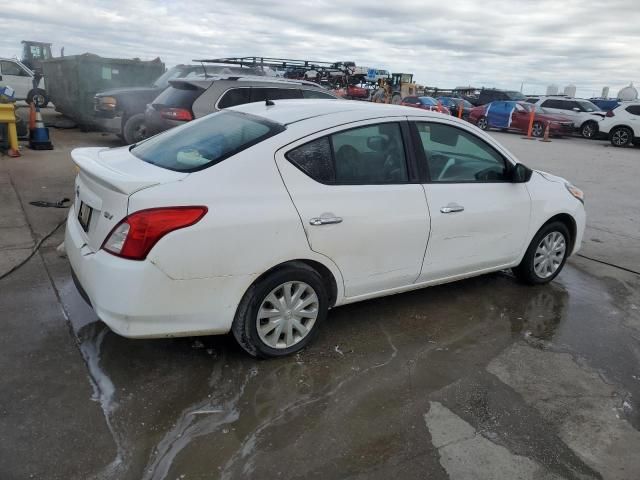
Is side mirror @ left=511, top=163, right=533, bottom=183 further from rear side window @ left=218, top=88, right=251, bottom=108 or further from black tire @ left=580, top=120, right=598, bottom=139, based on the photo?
black tire @ left=580, top=120, right=598, bottom=139

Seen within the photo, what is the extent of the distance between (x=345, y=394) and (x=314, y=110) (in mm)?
1844

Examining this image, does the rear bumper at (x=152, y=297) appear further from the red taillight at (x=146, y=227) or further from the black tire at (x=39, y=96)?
the black tire at (x=39, y=96)

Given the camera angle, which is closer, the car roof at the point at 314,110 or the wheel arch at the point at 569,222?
the car roof at the point at 314,110

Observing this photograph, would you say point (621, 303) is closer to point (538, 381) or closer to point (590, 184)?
point (538, 381)

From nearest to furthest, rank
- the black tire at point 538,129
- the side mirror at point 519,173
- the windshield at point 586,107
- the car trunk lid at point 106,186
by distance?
the car trunk lid at point 106,186 < the side mirror at point 519,173 < the black tire at point 538,129 < the windshield at point 586,107

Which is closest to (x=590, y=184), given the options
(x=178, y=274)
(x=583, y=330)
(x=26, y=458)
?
(x=583, y=330)

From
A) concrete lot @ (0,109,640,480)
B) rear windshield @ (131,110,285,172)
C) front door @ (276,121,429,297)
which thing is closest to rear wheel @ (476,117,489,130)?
concrete lot @ (0,109,640,480)

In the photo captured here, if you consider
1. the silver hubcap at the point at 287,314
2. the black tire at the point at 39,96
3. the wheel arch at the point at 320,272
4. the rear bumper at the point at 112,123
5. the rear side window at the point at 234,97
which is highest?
the rear side window at the point at 234,97

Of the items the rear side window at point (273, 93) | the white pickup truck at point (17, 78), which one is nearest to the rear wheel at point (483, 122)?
the rear side window at point (273, 93)

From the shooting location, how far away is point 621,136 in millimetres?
20016

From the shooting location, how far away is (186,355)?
335 centimetres

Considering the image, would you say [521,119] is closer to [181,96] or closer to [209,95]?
[209,95]

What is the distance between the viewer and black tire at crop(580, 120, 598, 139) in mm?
22125

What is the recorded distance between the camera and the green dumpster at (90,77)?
13.3 m
